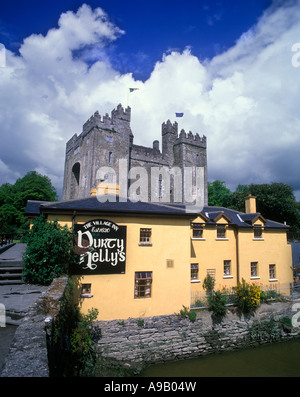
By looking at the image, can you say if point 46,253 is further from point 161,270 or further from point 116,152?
point 116,152

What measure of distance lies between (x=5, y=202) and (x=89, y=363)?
41865 millimetres

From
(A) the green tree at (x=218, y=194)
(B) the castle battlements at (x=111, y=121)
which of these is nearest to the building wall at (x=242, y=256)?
(B) the castle battlements at (x=111, y=121)

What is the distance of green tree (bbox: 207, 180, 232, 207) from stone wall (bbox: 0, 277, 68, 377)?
50.9m

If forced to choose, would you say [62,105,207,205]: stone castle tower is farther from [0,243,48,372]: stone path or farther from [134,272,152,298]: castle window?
[0,243,48,372]: stone path

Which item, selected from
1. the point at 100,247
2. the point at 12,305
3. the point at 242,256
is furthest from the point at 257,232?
the point at 12,305

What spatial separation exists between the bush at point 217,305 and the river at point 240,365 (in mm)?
2254

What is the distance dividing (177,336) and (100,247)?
6786 millimetres

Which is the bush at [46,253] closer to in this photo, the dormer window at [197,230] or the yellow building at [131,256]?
the yellow building at [131,256]

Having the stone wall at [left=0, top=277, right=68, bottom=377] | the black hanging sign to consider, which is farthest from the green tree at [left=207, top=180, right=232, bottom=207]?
the stone wall at [left=0, top=277, right=68, bottom=377]

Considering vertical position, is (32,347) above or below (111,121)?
below

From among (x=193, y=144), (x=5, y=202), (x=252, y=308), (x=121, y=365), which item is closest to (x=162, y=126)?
(x=193, y=144)

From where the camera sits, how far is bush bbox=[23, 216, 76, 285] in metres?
11.4

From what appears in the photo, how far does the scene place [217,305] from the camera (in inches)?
605

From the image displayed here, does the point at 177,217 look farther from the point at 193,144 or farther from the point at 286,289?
the point at 193,144
